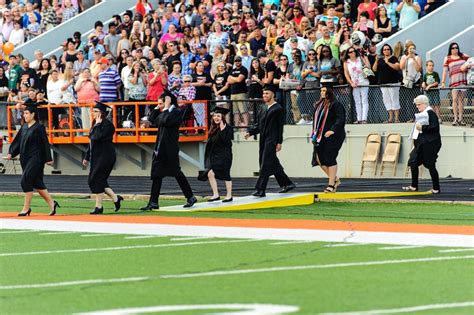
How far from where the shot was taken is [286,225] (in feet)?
57.5

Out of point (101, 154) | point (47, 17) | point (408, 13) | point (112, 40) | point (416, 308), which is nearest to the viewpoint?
point (416, 308)

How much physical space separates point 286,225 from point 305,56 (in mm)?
12206

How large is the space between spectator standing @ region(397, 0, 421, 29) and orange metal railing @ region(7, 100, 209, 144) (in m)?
5.08

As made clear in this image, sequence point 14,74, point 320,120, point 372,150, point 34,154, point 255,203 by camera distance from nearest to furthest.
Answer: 1. point 34,154
2. point 255,203
3. point 320,120
4. point 372,150
5. point 14,74

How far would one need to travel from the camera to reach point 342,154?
29.2 m

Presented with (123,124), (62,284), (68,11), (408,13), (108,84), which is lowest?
(62,284)

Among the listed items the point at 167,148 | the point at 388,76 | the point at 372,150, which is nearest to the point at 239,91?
the point at 372,150

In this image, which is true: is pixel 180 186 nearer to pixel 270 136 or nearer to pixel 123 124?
pixel 270 136

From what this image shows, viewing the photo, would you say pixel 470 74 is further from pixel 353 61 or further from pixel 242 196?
pixel 242 196

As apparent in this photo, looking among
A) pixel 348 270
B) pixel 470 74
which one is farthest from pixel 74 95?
pixel 348 270

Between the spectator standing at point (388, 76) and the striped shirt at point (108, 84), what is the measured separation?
680cm

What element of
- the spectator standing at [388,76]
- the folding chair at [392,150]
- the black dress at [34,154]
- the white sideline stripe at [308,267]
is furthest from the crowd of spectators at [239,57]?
the white sideline stripe at [308,267]

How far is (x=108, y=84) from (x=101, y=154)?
36.3ft

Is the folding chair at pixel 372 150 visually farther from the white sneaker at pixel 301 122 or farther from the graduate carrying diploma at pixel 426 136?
the graduate carrying diploma at pixel 426 136
